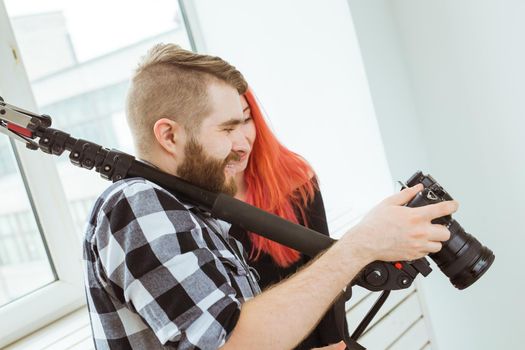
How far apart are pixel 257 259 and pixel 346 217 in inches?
20.6

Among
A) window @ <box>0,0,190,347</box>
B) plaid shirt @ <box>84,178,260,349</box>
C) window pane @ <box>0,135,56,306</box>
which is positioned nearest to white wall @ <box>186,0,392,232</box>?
window @ <box>0,0,190,347</box>

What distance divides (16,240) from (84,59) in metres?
0.59

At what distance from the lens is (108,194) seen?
2.54 feet

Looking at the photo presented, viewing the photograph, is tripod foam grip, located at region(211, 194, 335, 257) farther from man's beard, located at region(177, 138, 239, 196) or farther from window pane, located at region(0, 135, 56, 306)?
window pane, located at region(0, 135, 56, 306)

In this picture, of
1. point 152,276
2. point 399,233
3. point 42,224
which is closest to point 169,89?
point 152,276

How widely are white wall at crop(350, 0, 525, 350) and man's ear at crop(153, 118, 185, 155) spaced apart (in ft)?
2.90

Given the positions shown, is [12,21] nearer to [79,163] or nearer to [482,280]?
[79,163]

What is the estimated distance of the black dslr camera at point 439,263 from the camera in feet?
2.70

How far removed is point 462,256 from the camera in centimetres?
86

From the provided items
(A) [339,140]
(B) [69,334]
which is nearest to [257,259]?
(B) [69,334]

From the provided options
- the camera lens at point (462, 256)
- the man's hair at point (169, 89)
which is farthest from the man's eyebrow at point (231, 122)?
the camera lens at point (462, 256)

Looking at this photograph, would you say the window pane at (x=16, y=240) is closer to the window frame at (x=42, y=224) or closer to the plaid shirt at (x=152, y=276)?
the window frame at (x=42, y=224)

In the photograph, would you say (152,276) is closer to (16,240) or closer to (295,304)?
(295,304)

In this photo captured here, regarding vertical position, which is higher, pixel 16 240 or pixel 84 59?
pixel 84 59
